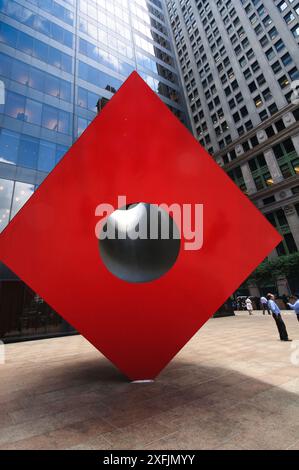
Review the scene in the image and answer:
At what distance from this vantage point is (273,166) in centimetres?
3409

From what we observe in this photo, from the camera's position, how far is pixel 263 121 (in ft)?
116

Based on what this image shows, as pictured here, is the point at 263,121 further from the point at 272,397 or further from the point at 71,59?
the point at 272,397

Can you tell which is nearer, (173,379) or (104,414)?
(104,414)

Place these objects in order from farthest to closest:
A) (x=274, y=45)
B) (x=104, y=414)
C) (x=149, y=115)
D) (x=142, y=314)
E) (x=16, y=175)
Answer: (x=274, y=45), (x=16, y=175), (x=149, y=115), (x=142, y=314), (x=104, y=414)

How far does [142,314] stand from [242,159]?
3965 cm

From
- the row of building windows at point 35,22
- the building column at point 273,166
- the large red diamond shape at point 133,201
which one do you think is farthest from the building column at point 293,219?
the large red diamond shape at point 133,201

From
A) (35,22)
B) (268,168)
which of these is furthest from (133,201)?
(268,168)

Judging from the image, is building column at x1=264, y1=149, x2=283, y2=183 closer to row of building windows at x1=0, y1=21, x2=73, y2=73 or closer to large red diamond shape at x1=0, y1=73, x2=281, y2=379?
row of building windows at x1=0, y1=21, x2=73, y2=73

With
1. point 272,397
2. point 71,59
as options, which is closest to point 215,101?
point 71,59

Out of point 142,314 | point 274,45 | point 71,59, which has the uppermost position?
point 274,45

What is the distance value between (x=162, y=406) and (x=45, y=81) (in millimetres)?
22118

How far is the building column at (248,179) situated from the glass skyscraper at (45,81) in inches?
759

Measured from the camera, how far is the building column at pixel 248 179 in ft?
122
